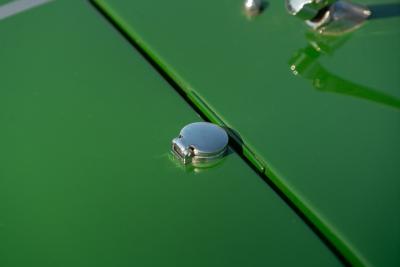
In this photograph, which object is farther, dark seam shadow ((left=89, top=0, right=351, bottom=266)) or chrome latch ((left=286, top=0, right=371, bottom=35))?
chrome latch ((left=286, top=0, right=371, bottom=35))

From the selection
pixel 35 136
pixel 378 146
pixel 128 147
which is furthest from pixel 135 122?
pixel 378 146

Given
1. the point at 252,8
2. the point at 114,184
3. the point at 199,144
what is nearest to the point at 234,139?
the point at 199,144

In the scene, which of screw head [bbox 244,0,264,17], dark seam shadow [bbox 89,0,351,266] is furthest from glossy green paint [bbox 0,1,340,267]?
screw head [bbox 244,0,264,17]

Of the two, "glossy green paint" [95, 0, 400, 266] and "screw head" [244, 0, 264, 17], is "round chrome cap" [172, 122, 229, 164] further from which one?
"screw head" [244, 0, 264, 17]

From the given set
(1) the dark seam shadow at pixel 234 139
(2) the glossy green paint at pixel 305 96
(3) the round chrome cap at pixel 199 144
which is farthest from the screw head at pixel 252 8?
(3) the round chrome cap at pixel 199 144

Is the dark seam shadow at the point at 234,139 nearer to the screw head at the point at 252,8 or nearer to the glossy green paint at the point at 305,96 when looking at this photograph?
the glossy green paint at the point at 305,96

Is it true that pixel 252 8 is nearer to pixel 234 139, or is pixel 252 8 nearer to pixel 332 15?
pixel 332 15

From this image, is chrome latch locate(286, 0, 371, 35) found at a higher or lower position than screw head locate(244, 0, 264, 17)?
lower
